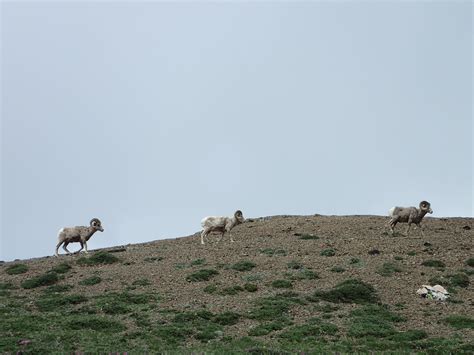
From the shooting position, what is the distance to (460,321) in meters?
24.6

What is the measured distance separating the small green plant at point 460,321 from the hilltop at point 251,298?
43mm

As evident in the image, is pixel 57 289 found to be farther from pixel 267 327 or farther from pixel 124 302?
pixel 267 327

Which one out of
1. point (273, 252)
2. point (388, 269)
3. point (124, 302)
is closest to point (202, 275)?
point (124, 302)

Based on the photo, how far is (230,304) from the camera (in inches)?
1075

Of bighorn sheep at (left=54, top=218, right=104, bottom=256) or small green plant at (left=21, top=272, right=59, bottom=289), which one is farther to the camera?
bighorn sheep at (left=54, top=218, right=104, bottom=256)

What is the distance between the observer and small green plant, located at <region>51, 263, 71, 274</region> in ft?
113

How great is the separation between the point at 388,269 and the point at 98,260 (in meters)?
17.5

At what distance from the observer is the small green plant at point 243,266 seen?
111 feet

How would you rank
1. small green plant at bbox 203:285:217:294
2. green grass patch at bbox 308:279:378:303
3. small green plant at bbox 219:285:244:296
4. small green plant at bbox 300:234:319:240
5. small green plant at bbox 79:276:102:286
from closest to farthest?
green grass patch at bbox 308:279:378:303 < small green plant at bbox 219:285:244:296 < small green plant at bbox 203:285:217:294 < small green plant at bbox 79:276:102:286 < small green plant at bbox 300:234:319:240

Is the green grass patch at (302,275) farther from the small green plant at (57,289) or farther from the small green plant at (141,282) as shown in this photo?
the small green plant at (57,289)

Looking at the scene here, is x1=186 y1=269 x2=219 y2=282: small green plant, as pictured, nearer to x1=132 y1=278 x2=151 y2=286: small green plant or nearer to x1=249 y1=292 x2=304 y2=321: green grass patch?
x1=132 y1=278 x2=151 y2=286: small green plant

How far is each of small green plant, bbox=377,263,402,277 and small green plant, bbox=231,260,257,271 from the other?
7.03 m

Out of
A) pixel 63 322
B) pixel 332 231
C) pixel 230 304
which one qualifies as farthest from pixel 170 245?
pixel 63 322

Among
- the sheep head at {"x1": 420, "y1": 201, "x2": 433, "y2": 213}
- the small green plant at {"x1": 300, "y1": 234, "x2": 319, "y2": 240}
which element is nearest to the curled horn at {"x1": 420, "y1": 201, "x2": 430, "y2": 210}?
the sheep head at {"x1": 420, "y1": 201, "x2": 433, "y2": 213}
